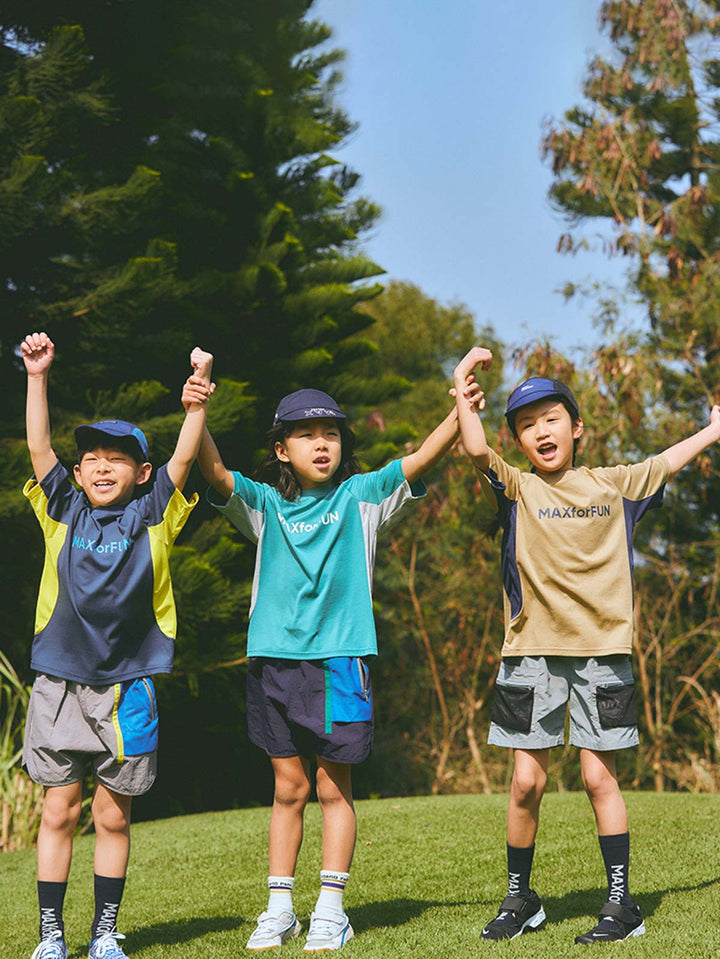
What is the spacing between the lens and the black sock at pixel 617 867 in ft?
9.35

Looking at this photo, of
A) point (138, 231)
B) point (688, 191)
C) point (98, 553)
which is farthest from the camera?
point (688, 191)

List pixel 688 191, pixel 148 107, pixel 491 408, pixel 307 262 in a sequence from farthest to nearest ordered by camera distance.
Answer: pixel 491 408 → pixel 688 191 → pixel 307 262 → pixel 148 107

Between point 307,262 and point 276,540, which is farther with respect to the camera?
point 307,262

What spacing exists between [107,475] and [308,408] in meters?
0.61

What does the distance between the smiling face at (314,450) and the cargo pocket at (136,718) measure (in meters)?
0.75

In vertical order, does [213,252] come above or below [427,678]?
above

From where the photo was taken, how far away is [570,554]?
9.80ft

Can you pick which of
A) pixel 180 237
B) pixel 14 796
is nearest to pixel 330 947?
pixel 14 796

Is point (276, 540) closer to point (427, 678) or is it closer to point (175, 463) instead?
point (175, 463)

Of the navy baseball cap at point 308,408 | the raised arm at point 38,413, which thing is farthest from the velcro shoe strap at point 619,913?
the raised arm at point 38,413

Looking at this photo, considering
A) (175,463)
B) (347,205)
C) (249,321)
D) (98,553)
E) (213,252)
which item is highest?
(347,205)

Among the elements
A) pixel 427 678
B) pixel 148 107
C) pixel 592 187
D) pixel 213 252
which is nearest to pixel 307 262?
pixel 213 252

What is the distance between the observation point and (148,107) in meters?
9.09

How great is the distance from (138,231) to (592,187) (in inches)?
184
